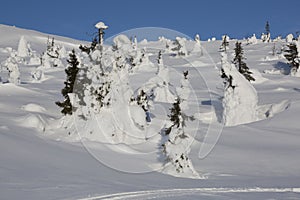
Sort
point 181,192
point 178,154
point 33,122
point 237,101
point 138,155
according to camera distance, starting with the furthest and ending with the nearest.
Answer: point 237,101, point 33,122, point 138,155, point 178,154, point 181,192

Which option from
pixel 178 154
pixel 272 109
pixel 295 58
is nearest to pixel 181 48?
pixel 295 58

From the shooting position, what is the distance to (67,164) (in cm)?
1380

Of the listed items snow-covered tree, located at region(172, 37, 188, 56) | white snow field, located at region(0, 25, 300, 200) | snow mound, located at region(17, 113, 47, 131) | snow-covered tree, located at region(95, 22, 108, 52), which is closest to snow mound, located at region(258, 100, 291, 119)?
white snow field, located at region(0, 25, 300, 200)

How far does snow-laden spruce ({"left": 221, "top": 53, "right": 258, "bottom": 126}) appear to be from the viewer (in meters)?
28.2

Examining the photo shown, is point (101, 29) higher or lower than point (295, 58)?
lower

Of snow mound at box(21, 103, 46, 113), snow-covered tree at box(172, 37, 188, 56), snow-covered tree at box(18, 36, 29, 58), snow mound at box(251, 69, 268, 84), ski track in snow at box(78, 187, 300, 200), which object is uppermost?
snow-covered tree at box(18, 36, 29, 58)

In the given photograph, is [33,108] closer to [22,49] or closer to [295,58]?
[295,58]

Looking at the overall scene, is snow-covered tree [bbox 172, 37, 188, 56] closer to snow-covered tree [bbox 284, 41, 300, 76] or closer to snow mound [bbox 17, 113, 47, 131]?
snow-covered tree [bbox 284, 41, 300, 76]

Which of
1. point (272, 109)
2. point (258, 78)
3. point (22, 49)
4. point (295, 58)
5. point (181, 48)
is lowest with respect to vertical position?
point (272, 109)

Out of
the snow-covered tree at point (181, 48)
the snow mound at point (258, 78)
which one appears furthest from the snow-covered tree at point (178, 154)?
the snow-covered tree at point (181, 48)

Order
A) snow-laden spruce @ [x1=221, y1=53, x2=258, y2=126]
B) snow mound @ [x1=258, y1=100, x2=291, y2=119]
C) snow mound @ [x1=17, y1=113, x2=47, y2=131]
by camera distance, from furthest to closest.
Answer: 1. snow mound @ [x1=258, y1=100, x2=291, y2=119]
2. snow-laden spruce @ [x1=221, y1=53, x2=258, y2=126]
3. snow mound @ [x1=17, y1=113, x2=47, y2=131]

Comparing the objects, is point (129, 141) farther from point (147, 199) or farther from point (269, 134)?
point (147, 199)

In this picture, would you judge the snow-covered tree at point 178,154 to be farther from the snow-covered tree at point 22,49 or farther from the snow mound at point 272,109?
the snow-covered tree at point 22,49

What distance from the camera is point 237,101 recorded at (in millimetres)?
28875
